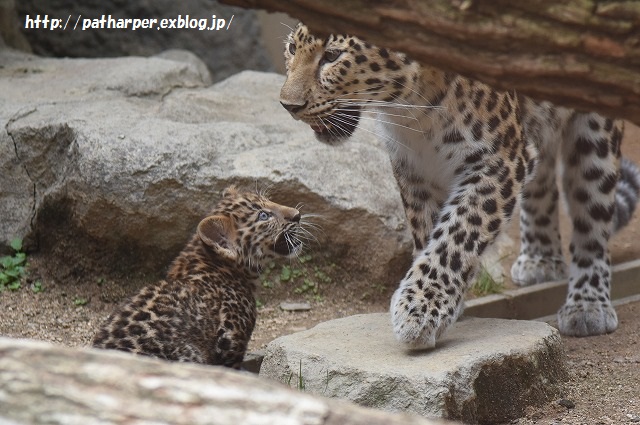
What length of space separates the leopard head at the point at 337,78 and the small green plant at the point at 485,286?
7.84 ft

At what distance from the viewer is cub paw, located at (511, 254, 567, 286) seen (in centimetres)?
912

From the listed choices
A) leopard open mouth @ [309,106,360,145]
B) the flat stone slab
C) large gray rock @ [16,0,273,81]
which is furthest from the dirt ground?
large gray rock @ [16,0,273,81]

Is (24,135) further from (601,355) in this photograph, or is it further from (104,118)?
(601,355)

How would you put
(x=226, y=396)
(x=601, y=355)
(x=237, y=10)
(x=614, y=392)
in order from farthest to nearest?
(x=237, y=10) → (x=601, y=355) → (x=614, y=392) → (x=226, y=396)

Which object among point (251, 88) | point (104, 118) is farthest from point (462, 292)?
point (251, 88)

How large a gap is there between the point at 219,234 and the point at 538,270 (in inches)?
135

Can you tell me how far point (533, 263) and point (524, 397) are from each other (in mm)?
3421

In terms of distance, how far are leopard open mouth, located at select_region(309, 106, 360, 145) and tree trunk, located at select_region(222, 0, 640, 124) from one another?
10.5ft

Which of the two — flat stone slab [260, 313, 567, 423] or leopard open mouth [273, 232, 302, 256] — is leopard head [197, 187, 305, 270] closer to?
leopard open mouth [273, 232, 302, 256]

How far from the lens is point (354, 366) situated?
5.73m

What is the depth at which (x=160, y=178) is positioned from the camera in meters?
8.02

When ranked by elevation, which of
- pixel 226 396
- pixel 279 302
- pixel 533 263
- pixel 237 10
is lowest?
pixel 279 302

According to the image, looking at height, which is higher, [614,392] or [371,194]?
[371,194]

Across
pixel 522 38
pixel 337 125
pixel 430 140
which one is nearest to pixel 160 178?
pixel 337 125
